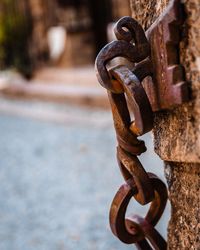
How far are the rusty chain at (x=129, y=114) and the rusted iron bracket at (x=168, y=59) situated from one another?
0.07ft

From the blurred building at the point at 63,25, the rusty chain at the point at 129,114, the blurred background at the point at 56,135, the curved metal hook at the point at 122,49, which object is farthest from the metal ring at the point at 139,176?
the blurred building at the point at 63,25

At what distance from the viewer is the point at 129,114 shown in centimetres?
65

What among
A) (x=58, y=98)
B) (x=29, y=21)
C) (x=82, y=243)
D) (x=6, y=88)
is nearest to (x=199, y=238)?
(x=82, y=243)

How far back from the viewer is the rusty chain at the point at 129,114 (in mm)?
593

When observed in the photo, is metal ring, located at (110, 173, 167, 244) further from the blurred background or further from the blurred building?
the blurred building

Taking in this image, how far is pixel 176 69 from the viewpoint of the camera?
1.85 feet

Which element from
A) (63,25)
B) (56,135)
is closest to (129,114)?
(56,135)

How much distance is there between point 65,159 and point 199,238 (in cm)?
283

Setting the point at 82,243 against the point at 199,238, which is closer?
the point at 199,238

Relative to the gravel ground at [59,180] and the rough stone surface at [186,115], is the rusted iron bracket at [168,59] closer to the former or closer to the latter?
the rough stone surface at [186,115]

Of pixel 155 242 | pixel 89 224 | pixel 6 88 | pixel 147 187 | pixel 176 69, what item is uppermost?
pixel 176 69

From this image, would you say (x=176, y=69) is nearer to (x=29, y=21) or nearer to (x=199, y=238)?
(x=199, y=238)

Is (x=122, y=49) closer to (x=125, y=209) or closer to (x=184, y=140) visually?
(x=184, y=140)

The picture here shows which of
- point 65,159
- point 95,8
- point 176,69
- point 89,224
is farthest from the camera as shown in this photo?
point 95,8
